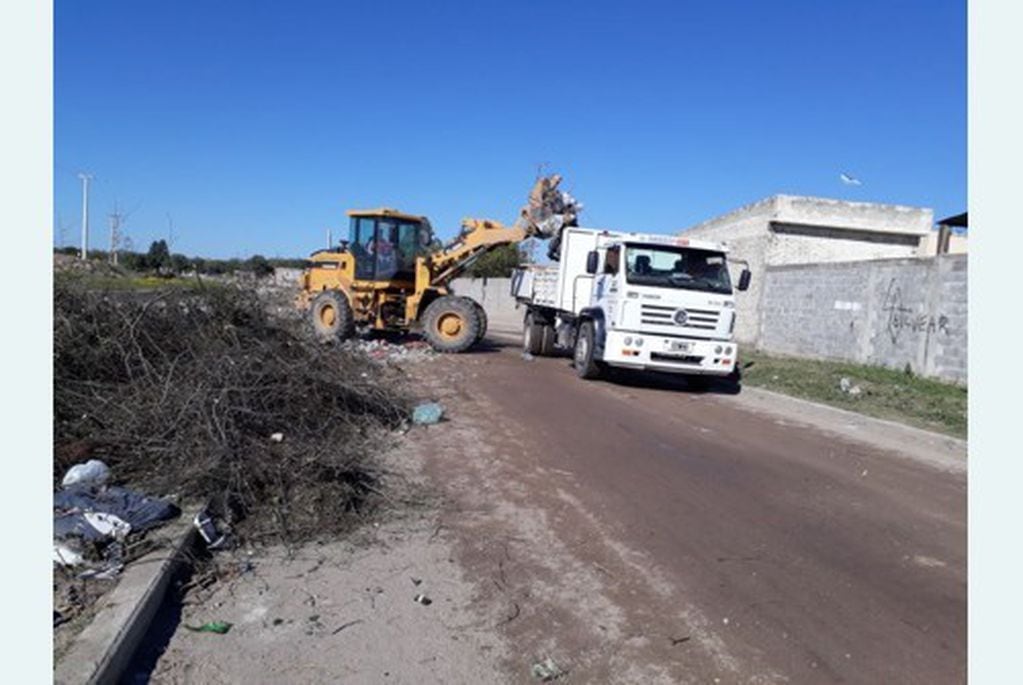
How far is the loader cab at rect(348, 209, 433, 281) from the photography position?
1734cm

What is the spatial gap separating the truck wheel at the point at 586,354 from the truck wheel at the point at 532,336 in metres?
3.33

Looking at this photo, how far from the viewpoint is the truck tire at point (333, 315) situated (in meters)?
16.9

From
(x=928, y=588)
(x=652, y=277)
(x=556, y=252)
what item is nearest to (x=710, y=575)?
(x=928, y=588)

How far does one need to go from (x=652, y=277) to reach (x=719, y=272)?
1320 mm

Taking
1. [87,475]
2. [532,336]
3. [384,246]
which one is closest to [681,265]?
[532,336]

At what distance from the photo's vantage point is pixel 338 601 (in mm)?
4238

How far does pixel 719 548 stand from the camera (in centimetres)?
530

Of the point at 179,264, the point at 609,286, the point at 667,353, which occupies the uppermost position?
the point at 179,264

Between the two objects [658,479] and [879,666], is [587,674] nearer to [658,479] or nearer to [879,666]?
[879,666]

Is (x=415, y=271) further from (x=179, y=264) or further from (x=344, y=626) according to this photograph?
(x=344, y=626)

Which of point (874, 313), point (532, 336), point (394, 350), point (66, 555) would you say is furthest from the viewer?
point (532, 336)

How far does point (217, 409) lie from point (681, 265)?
895 cm

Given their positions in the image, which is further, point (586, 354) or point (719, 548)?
point (586, 354)

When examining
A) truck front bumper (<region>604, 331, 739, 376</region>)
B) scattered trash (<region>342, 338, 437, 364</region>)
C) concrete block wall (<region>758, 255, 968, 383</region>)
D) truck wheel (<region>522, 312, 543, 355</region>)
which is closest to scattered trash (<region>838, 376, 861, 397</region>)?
concrete block wall (<region>758, 255, 968, 383</region>)
